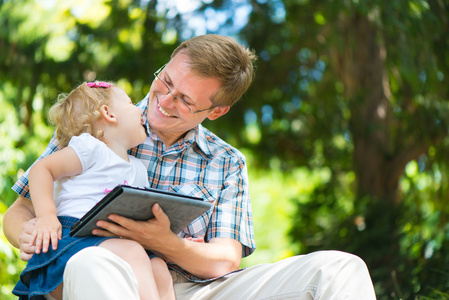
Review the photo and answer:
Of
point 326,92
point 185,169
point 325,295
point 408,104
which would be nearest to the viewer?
point 325,295

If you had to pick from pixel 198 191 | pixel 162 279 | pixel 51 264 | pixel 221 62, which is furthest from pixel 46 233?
pixel 221 62

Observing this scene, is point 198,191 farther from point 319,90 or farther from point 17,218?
point 319,90

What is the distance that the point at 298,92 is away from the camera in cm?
582

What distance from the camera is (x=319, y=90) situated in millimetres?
5812

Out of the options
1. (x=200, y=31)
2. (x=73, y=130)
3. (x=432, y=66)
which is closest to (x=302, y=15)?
(x=200, y=31)

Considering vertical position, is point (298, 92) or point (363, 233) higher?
point (298, 92)

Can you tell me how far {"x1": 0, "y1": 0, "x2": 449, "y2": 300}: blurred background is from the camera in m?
4.03

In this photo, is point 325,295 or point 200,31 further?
point 200,31

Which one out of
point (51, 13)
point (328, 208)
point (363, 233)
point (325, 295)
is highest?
point (325, 295)

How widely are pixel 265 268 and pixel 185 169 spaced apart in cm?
54

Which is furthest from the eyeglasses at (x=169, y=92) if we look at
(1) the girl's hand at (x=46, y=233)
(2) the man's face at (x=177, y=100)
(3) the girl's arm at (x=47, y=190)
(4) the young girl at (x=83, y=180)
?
(1) the girl's hand at (x=46, y=233)

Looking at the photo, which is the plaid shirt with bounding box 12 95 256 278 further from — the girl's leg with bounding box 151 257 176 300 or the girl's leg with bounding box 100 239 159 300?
the girl's leg with bounding box 100 239 159 300

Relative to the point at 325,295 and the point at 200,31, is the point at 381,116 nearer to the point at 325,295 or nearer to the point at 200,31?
the point at 200,31

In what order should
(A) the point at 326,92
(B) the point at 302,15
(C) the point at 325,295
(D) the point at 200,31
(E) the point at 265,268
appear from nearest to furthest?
(C) the point at 325,295 → (E) the point at 265,268 → (D) the point at 200,31 → (B) the point at 302,15 → (A) the point at 326,92
